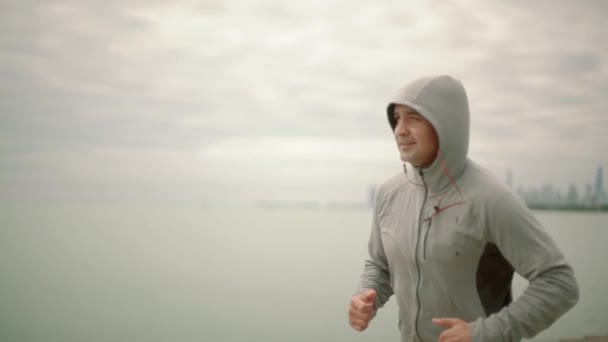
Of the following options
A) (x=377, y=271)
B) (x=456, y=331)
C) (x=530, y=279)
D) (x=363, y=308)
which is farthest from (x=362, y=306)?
(x=530, y=279)

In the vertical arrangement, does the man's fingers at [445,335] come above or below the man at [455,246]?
below

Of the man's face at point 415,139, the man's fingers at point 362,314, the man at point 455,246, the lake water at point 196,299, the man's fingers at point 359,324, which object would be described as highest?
the man's face at point 415,139

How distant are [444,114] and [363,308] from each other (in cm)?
81

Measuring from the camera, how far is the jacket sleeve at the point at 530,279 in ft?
5.01

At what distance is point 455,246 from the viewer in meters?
1.68

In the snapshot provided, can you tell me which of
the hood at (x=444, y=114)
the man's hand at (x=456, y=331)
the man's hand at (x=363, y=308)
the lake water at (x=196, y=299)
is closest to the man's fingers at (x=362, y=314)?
the man's hand at (x=363, y=308)

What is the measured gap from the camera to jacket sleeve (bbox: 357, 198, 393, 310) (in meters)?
2.10

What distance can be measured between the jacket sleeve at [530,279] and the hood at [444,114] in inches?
10.1

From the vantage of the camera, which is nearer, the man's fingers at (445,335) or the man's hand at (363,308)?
the man's fingers at (445,335)

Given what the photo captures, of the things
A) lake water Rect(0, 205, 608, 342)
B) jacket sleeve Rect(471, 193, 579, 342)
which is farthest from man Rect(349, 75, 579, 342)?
lake water Rect(0, 205, 608, 342)

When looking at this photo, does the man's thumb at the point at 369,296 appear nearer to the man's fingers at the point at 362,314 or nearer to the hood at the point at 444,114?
the man's fingers at the point at 362,314

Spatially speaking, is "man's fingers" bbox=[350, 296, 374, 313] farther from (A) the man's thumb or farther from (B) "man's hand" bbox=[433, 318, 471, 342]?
(B) "man's hand" bbox=[433, 318, 471, 342]

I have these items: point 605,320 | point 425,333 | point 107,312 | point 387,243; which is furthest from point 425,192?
point 107,312

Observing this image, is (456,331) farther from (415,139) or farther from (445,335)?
(415,139)
